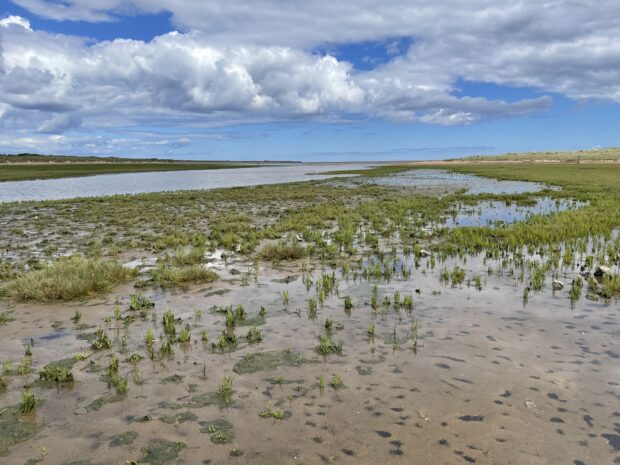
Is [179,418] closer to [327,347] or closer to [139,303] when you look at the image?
[327,347]

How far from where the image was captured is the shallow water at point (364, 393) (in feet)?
17.8

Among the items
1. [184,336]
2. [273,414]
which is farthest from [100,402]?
[273,414]

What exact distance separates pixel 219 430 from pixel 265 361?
7.12ft

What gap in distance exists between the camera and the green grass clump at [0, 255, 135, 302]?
37.8 feet

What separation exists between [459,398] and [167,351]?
209 inches

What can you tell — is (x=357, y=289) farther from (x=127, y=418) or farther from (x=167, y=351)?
(x=127, y=418)

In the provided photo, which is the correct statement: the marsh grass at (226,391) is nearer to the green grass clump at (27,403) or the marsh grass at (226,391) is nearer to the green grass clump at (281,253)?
the green grass clump at (27,403)

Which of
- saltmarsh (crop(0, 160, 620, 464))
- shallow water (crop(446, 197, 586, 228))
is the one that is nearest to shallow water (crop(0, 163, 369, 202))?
saltmarsh (crop(0, 160, 620, 464))

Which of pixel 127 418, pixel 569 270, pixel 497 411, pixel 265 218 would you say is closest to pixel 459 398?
pixel 497 411

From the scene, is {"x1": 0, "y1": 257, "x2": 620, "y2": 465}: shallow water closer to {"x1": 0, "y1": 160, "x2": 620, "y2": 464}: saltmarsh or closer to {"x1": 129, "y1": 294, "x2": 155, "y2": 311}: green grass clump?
{"x1": 0, "y1": 160, "x2": 620, "y2": 464}: saltmarsh

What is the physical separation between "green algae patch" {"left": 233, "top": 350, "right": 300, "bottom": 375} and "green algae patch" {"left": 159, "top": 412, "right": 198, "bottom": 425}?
141 cm

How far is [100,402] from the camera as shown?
6527 mm

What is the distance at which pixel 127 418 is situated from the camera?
6.11 m

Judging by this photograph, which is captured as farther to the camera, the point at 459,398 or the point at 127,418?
the point at 459,398
